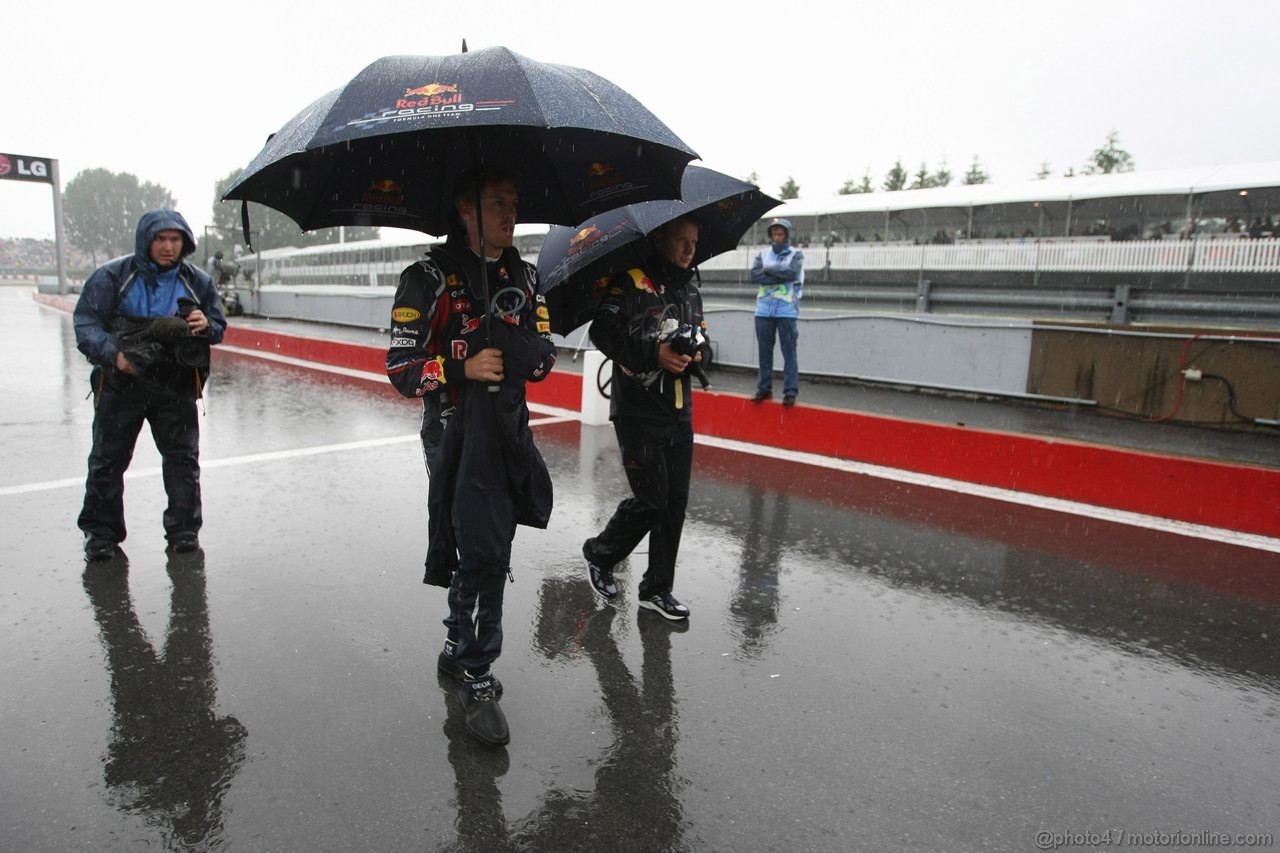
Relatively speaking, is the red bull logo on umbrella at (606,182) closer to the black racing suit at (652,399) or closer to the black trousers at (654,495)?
the black racing suit at (652,399)

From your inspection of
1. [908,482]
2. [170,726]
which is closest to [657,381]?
[170,726]

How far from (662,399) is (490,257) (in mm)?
1175

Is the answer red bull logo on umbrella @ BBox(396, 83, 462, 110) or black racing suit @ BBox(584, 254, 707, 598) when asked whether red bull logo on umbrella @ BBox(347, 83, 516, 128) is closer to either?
red bull logo on umbrella @ BBox(396, 83, 462, 110)

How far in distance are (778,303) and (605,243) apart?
17.4ft

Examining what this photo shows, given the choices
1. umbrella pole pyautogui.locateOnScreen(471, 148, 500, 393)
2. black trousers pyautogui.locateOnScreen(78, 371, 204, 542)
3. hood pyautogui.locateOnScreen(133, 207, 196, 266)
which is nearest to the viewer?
umbrella pole pyautogui.locateOnScreen(471, 148, 500, 393)

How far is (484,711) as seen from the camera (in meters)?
2.93

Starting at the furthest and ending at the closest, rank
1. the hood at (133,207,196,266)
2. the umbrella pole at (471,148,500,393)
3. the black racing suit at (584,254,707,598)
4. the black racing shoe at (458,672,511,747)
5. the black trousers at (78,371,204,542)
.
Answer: the black trousers at (78,371,204,542)
the hood at (133,207,196,266)
the black racing suit at (584,254,707,598)
the black racing shoe at (458,672,511,747)
the umbrella pole at (471,148,500,393)

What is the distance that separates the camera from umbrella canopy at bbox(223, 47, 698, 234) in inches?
98.0

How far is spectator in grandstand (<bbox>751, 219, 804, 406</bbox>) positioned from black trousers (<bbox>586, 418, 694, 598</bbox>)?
14.5ft

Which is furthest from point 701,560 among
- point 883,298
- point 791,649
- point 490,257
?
point 883,298

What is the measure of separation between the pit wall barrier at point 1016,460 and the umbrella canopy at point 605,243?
368 cm

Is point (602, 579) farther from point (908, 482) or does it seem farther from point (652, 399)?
point (908, 482)
